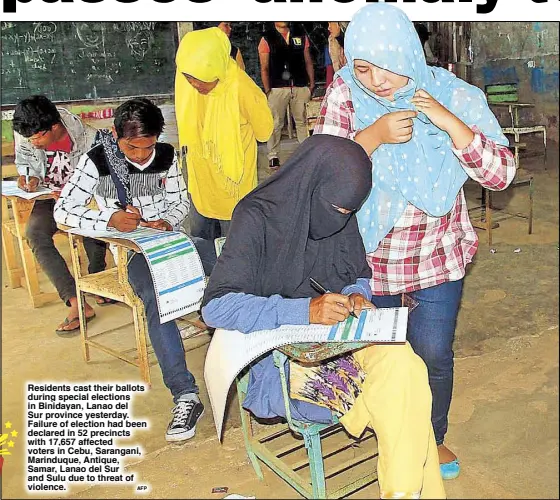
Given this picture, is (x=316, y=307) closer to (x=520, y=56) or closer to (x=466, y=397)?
(x=466, y=397)

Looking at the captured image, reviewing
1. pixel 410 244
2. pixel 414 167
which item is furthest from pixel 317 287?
pixel 414 167

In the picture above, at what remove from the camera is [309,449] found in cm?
164

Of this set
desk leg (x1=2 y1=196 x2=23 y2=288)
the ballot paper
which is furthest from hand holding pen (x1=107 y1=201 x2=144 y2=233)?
desk leg (x1=2 y1=196 x2=23 y2=288)

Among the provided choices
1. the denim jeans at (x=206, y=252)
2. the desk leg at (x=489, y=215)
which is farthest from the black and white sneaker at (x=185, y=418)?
the desk leg at (x=489, y=215)

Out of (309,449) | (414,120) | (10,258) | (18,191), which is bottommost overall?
(309,449)

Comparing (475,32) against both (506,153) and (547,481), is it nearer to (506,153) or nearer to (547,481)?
(506,153)

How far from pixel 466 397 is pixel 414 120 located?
3.36 ft

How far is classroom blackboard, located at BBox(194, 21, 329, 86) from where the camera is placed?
6.92 ft

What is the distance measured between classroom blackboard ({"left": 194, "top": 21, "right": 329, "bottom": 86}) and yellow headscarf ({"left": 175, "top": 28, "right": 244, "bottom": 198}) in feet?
0.12

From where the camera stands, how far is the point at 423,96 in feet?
5.59

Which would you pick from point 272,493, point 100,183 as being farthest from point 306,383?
point 100,183

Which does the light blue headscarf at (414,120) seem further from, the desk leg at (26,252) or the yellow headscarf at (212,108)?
the desk leg at (26,252)

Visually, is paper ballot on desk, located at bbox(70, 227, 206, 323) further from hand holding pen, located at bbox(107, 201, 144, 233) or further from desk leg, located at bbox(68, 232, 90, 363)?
desk leg, located at bbox(68, 232, 90, 363)

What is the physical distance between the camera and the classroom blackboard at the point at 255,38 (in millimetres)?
2109
